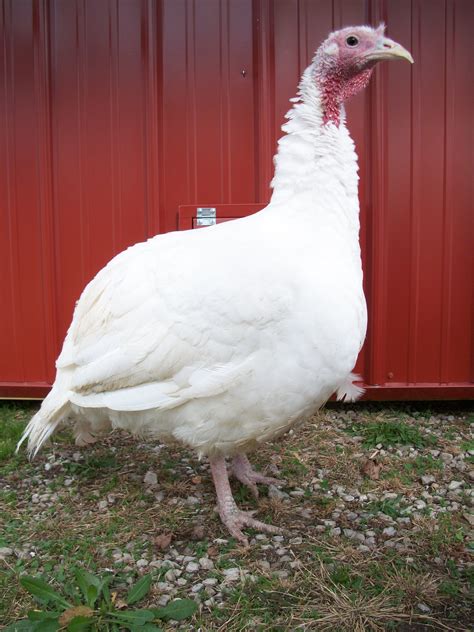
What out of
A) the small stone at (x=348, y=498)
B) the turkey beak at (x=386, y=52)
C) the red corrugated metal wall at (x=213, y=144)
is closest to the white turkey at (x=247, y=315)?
the turkey beak at (x=386, y=52)

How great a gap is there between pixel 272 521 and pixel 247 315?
1.21 m

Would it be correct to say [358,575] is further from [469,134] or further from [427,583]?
[469,134]

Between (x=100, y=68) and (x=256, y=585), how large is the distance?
12.1ft

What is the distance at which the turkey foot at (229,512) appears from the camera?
8.00 ft

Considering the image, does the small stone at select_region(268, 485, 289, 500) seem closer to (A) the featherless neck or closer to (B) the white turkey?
(B) the white turkey

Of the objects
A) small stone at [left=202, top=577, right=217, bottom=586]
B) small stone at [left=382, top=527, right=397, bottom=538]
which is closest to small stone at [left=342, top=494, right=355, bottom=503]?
small stone at [left=382, top=527, right=397, bottom=538]

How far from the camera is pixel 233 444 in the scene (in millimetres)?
2229

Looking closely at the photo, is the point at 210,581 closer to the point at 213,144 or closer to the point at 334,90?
the point at 334,90

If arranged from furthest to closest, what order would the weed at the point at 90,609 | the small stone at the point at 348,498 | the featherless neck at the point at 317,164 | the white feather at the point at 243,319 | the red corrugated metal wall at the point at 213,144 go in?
the red corrugated metal wall at the point at 213,144 → the small stone at the point at 348,498 → the featherless neck at the point at 317,164 → the white feather at the point at 243,319 → the weed at the point at 90,609

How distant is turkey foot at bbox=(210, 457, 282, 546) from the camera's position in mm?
2438

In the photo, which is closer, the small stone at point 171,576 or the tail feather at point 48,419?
the small stone at point 171,576

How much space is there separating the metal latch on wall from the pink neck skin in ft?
5.25

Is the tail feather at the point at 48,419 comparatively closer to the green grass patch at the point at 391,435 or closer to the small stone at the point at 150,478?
the small stone at the point at 150,478

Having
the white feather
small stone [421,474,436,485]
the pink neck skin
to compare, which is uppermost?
the pink neck skin
